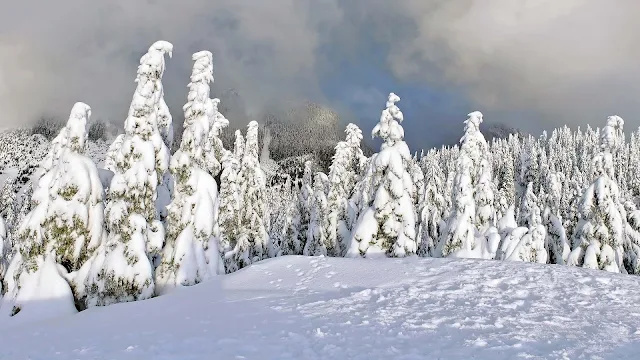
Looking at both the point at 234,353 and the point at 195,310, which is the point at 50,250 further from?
the point at 234,353

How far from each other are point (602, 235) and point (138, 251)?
902 inches

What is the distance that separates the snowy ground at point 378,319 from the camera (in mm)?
7125

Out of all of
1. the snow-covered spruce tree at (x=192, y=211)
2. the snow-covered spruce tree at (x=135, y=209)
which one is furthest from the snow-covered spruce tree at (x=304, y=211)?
the snow-covered spruce tree at (x=135, y=209)

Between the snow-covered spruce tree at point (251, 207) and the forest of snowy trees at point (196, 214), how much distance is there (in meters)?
0.08

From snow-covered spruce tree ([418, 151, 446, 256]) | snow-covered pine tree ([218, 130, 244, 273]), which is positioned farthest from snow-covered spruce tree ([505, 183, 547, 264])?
snow-covered pine tree ([218, 130, 244, 273])

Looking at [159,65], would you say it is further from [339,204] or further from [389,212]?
[339,204]

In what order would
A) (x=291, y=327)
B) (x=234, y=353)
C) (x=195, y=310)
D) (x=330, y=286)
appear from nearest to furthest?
(x=234, y=353)
(x=291, y=327)
(x=195, y=310)
(x=330, y=286)

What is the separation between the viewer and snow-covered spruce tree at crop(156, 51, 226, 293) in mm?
17094

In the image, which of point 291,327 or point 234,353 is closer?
point 234,353

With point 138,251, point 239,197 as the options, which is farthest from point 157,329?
point 239,197

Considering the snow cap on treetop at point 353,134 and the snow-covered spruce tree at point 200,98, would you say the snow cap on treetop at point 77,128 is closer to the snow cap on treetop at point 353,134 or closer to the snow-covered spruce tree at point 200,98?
the snow-covered spruce tree at point 200,98

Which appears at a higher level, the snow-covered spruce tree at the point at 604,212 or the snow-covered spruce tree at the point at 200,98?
the snow-covered spruce tree at the point at 200,98

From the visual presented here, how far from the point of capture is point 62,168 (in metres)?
16.0

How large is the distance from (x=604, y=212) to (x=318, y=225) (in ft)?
59.5
